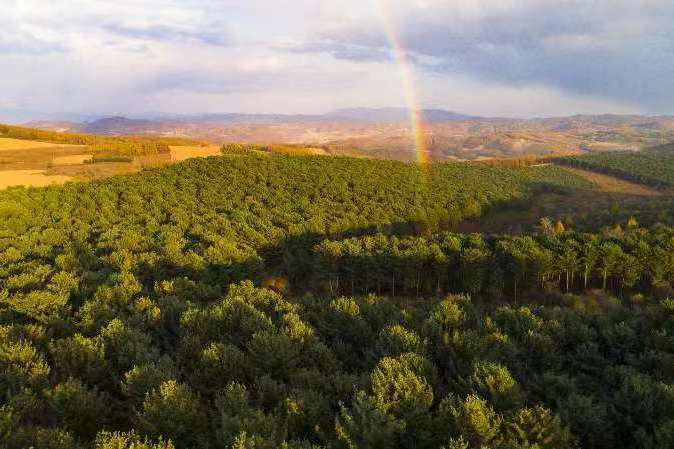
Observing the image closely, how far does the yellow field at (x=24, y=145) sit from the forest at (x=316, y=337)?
305 ft

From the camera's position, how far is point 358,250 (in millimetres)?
78375

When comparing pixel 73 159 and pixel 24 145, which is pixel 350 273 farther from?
pixel 24 145

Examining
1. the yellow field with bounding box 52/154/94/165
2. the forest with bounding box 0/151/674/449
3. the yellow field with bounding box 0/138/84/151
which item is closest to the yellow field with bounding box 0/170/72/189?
the yellow field with bounding box 52/154/94/165

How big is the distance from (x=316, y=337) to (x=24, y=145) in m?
204

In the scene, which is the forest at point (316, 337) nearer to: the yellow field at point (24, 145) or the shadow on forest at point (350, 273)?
the shadow on forest at point (350, 273)

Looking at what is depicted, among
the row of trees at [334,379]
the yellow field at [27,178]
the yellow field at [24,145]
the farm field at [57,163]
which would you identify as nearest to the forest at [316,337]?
the row of trees at [334,379]

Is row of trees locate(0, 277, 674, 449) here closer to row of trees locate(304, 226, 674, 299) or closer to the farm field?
row of trees locate(304, 226, 674, 299)

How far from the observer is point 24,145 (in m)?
180

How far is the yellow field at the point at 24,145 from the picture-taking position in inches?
6841

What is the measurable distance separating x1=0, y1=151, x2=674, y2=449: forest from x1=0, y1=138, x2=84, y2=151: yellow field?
92.9m

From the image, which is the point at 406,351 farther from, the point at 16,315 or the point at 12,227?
the point at 12,227

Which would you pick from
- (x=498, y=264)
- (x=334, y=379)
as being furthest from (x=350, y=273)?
(x=334, y=379)

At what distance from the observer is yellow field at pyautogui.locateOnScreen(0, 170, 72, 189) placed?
13175 cm

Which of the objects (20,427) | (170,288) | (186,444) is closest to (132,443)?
(186,444)
